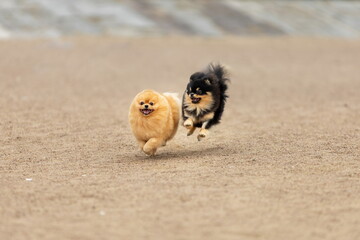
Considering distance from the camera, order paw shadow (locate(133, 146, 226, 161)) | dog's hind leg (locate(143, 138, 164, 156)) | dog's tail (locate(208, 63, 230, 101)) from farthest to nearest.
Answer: dog's tail (locate(208, 63, 230, 101)) < paw shadow (locate(133, 146, 226, 161)) < dog's hind leg (locate(143, 138, 164, 156))

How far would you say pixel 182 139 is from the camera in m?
10.6

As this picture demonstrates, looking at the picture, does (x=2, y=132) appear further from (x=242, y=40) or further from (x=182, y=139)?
(x=242, y=40)

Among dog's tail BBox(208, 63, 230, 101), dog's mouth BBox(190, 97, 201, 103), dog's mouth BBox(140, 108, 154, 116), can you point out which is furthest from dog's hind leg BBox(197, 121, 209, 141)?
dog's mouth BBox(140, 108, 154, 116)

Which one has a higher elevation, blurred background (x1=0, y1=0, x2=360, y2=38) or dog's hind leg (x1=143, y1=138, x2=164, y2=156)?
blurred background (x1=0, y1=0, x2=360, y2=38)

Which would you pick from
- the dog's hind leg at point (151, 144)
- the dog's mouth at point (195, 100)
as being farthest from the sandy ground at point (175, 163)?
the dog's mouth at point (195, 100)

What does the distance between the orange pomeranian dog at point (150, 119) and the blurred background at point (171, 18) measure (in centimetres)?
1828

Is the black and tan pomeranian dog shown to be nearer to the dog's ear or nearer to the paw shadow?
the dog's ear

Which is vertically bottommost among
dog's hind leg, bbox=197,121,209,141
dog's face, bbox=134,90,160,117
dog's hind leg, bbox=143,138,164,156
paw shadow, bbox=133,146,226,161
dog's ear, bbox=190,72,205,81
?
paw shadow, bbox=133,146,226,161

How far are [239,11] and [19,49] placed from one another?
12.7m

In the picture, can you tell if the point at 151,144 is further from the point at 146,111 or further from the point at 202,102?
the point at 202,102

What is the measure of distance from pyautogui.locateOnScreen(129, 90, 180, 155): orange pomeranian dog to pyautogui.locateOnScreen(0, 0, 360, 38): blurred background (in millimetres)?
18275

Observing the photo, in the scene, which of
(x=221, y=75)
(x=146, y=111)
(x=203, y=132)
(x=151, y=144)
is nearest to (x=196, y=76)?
(x=221, y=75)

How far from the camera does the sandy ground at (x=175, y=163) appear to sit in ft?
19.8

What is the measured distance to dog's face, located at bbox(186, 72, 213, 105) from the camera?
8.75 meters
